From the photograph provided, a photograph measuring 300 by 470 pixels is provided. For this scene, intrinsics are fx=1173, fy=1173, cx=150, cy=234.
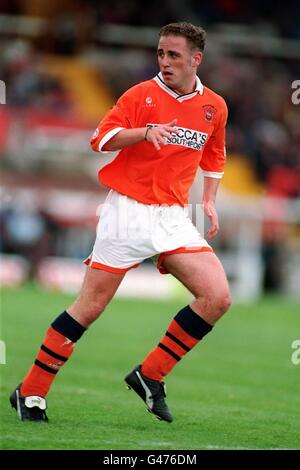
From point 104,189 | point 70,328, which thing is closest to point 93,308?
point 70,328

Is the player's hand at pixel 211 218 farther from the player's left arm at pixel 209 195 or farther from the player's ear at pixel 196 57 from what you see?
the player's ear at pixel 196 57

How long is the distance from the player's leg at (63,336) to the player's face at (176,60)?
1320mm

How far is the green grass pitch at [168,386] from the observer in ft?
23.9

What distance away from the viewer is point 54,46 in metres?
29.2

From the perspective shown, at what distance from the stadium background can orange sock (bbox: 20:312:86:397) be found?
2911mm

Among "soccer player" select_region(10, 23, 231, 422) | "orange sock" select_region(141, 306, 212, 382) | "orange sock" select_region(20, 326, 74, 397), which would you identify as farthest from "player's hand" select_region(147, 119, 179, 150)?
"orange sock" select_region(20, 326, 74, 397)

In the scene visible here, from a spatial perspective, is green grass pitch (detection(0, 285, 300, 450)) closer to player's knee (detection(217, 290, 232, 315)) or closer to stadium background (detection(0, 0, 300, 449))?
stadium background (detection(0, 0, 300, 449))

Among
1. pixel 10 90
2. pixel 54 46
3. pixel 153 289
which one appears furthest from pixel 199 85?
pixel 54 46

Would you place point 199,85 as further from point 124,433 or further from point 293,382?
point 293,382

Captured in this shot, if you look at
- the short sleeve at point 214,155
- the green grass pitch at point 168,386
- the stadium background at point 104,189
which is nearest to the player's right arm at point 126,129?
the short sleeve at point 214,155

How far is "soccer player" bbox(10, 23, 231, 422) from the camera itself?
24.8 ft

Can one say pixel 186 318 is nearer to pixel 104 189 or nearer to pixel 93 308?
A: pixel 93 308

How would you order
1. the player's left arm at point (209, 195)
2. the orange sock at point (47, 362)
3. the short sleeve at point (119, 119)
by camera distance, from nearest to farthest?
the short sleeve at point (119, 119), the orange sock at point (47, 362), the player's left arm at point (209, 195)

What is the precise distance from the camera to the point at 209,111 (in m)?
7.80
